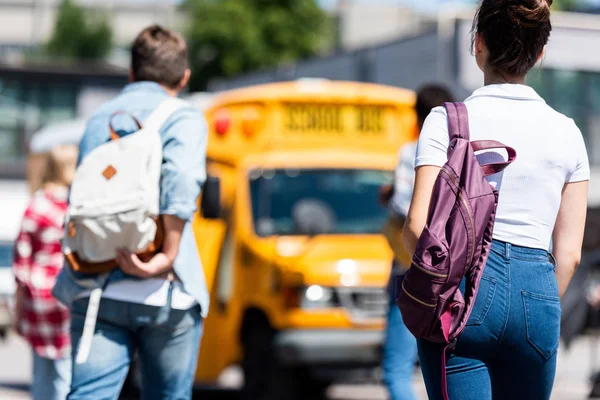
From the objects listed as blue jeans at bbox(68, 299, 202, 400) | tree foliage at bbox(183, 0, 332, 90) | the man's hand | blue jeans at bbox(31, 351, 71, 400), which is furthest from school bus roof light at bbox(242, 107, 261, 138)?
tree foliage at bbox(183, 0, 332, 90)

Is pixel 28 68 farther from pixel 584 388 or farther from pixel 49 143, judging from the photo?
pixel 584 388

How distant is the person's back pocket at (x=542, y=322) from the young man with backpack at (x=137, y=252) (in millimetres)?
1508

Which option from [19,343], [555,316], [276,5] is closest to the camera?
[555,316]

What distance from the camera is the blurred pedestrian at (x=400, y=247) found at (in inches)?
248

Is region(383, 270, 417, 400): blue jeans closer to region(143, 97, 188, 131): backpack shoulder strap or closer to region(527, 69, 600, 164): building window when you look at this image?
region(143, 97, 188, 131): backpack shoulder strap

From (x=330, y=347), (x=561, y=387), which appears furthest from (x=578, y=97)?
(x=330, y=347)

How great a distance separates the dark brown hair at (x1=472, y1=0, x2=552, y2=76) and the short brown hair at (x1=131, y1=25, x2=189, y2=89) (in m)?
1.51

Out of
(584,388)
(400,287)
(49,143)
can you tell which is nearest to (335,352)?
(584,388)

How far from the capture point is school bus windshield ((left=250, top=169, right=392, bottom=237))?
9500 mm

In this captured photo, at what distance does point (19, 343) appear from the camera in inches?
701

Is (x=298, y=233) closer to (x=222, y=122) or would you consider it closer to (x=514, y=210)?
(x=222, y=122)

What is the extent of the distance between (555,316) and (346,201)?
6.45 meters

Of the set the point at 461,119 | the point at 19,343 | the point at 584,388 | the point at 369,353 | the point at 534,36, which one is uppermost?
the point at 534,36

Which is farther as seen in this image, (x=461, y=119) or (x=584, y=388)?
(x=584, y=388)
